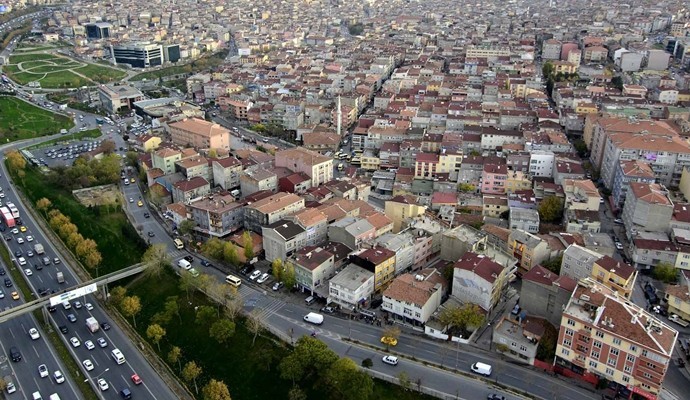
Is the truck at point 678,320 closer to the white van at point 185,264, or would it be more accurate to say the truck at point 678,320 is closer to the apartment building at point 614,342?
the apartment building at point 614,342

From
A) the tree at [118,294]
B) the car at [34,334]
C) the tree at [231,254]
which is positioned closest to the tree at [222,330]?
the tree at [231,254]

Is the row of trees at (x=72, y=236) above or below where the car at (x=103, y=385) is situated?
above

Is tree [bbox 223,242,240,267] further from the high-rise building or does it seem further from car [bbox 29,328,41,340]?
the high-rise building

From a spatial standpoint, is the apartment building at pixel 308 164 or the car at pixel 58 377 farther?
the apartment building at pixel 308 164

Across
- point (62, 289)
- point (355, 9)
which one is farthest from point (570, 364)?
point (355, 9)

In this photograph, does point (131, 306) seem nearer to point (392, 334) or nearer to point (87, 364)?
point (87, 364)

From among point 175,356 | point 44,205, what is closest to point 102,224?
point 44,205

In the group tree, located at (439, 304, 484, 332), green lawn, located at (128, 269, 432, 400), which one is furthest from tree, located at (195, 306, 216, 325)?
tree, located at (439, 304, 484, 332)

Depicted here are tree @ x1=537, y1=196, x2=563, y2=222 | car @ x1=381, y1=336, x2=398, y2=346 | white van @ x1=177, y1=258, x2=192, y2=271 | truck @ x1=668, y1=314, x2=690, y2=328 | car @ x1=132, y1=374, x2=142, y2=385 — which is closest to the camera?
car @ x1=132, y1=374, x2=142, y2=385
